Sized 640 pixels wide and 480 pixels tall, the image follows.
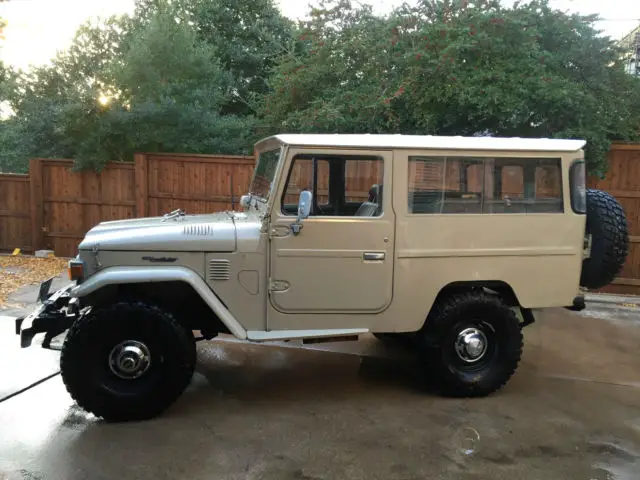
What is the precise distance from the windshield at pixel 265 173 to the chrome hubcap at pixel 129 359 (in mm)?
1528

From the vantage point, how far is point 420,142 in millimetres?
4348

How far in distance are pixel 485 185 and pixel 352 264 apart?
1332 millimetres

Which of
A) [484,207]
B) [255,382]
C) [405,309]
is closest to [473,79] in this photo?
[484,207]

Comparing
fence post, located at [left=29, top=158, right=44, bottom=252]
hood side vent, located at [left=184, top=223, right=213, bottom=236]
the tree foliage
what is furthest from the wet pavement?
the tree foliage

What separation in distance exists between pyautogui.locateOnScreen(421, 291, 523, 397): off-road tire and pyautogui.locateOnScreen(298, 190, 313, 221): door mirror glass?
1.43 m

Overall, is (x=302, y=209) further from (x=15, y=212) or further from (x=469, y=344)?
(x=15, y=212)

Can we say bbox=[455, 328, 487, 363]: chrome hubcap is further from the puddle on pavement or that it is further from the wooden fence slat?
the wooden fence slat

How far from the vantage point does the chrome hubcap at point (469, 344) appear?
4.51m

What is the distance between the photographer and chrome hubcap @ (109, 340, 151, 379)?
3.92 metres

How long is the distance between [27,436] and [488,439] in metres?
3.31

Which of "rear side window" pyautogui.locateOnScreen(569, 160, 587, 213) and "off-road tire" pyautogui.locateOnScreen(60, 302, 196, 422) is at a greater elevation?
"rear side window" pyautogui.locateOnScreen(569, 160, 587, 213)

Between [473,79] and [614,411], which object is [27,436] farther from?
[473,79]

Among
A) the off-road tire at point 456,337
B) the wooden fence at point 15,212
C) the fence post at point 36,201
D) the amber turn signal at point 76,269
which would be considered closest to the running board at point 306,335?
the off-road tire at point 456,337

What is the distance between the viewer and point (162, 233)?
4.09 meters
